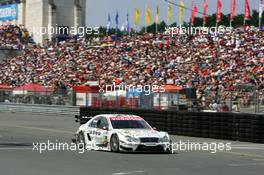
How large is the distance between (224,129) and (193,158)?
7799 millimetres

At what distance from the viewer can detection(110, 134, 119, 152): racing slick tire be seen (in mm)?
18797

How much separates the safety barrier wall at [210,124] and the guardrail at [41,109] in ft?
40.7

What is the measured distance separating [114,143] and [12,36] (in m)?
55.1

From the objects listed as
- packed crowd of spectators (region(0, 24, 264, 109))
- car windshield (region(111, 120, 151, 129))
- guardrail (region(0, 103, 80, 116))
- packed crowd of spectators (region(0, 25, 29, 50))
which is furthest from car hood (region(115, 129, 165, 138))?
packed crowd of spectators (region(0, 25, 29, 50))

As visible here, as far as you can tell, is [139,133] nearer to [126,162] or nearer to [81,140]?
[81,140]

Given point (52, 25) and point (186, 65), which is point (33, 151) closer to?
point (186, 65)

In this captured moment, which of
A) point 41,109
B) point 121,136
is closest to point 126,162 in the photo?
point 121,136

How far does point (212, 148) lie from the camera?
68.9ft

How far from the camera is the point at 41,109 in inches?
1845

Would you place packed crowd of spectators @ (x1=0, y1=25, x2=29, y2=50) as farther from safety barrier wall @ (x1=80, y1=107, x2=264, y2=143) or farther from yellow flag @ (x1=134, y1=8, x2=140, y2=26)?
safety barrier wall @ (x1=80, y1=107, x2=264, y2=143)

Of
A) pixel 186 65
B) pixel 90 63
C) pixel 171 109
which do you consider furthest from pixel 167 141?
pixel 90 63

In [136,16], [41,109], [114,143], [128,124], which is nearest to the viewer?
[114,143]

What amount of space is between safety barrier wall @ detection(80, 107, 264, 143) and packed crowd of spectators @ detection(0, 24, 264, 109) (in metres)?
1.07

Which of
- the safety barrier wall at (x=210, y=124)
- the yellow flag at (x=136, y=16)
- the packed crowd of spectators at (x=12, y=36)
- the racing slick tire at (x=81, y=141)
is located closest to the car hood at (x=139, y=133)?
the racing slick tire at (x=81, y=141)
